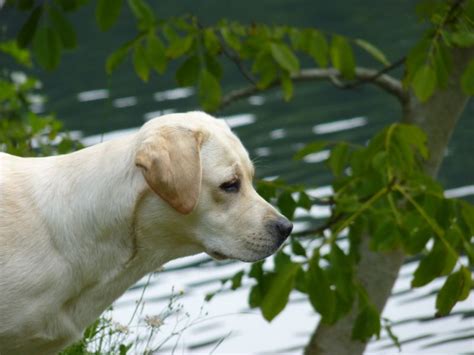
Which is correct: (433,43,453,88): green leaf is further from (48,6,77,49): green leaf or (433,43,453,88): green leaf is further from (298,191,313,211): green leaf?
(48,6,77,49): green leaf

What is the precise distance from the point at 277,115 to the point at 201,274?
5.30 metres

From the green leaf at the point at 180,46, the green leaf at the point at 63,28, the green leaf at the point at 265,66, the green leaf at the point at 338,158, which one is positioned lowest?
the green leaf at the point at 338,158

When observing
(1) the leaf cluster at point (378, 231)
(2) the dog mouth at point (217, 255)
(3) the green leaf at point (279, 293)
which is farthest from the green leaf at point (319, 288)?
(2) the dog mouth at point (217, 255)

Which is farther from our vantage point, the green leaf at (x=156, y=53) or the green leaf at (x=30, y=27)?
Answer: the green leaf at (x=156, y=53)

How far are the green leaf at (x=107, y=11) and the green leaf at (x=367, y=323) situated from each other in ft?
7.44

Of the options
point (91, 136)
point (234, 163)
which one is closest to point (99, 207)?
point (234, 163)

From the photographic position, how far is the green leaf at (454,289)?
4789 millimetres

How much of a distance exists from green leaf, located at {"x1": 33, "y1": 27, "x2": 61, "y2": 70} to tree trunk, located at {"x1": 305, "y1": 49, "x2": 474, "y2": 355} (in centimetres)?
335

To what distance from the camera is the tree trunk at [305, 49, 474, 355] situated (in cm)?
698

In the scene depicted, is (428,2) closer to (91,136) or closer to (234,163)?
(234,163)

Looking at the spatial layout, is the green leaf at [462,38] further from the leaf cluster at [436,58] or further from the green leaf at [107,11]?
the green leaf at [107,11]

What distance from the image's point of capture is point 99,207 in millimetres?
4082

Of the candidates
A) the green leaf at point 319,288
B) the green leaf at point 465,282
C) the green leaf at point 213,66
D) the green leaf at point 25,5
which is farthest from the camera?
the green leaf at point 213,66

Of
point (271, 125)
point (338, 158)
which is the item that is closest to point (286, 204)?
point (338, 158)
